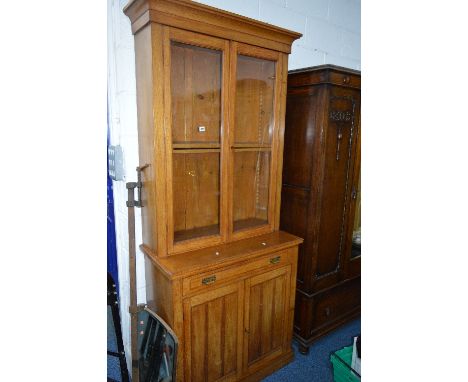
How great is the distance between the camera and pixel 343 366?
6.17 feet

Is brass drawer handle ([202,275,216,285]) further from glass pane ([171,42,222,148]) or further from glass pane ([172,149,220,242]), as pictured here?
glass pane ([171,42,222,148])

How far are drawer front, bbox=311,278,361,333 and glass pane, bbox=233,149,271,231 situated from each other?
0.80 meters

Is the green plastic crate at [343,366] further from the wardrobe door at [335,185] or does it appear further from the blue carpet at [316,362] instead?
the wardrobe door at [335,185]

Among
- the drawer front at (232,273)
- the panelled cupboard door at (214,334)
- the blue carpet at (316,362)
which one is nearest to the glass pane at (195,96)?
the drawer front at (232,273)

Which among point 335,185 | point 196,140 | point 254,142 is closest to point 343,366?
point 335,185

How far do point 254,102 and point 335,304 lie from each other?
5.60 feet

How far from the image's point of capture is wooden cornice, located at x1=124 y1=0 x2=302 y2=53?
1343 mm

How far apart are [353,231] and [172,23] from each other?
1974mm

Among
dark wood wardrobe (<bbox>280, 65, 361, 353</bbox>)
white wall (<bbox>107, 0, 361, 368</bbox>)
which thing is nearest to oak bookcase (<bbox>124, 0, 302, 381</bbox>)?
white wall (<bbox>107, 0, 361, 368</bbox>)

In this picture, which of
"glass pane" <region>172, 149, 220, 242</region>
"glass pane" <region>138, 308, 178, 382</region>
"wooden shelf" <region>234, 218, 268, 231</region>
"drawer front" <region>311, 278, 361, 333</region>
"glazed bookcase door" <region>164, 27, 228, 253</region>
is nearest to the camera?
"glass pane" <region>138, 308, 178, 382</region>
